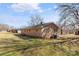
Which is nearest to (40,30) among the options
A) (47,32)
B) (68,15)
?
(47,32)

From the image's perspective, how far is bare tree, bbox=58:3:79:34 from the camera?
84.4 inches

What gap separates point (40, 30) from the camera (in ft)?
7.13

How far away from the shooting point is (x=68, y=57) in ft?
7.01

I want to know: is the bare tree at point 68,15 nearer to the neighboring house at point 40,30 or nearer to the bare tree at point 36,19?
the neighboring house at point 40,30

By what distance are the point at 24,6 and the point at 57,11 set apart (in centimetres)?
31

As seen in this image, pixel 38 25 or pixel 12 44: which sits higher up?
pixel 38 25

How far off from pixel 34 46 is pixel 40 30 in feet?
0.52

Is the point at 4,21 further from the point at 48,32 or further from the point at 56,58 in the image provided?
the point at 56,58

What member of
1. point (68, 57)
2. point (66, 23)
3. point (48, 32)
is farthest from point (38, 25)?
point (68, 57)

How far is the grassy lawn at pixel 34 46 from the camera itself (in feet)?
6.98

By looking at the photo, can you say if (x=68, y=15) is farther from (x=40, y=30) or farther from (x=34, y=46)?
(x=34, y=46)

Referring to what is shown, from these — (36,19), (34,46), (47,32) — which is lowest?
(34,46)

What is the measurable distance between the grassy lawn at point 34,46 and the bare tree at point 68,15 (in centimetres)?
16

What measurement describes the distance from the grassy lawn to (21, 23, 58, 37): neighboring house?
0.15 ft
